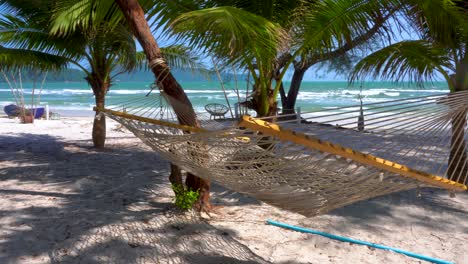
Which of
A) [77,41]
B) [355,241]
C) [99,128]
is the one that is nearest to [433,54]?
[355,241]

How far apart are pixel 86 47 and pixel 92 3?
194 cm

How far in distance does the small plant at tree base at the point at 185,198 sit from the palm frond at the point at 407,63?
5.86 ft

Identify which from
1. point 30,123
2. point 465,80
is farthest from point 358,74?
point 30,123

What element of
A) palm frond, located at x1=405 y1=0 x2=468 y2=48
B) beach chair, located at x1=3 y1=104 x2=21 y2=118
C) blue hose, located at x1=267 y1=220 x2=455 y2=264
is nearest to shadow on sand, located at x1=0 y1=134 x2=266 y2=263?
blue hose, located at x1=267 y1=220 x2=455 y2=264

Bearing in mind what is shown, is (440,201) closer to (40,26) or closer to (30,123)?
(40,26)

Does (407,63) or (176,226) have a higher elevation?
(407,63)

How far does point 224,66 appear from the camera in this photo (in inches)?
110

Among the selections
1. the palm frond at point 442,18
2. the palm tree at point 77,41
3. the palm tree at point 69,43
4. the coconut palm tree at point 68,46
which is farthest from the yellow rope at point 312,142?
the palm tree at point 69,43

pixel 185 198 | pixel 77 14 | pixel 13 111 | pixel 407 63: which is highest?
pixel 77 14

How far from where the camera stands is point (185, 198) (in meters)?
2.73

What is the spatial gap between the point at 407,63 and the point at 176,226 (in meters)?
2.22

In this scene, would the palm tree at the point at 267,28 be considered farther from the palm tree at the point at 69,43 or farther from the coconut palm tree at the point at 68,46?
the palm tree at the point at 69,43

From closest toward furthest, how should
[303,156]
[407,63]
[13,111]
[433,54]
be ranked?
[303,156]
[433,54]
[407,63]
[13,111]

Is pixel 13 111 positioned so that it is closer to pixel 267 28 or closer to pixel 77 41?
pixel 77 41
